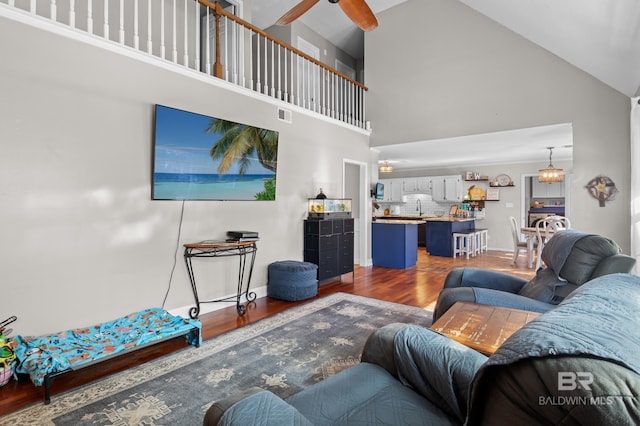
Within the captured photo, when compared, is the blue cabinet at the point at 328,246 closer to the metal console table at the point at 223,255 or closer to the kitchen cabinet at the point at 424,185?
the metal console table at the point at 223,255

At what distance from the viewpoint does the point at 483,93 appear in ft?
17.8

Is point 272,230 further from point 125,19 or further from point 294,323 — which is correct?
point 125,19

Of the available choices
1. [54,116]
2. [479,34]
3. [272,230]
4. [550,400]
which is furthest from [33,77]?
[479,34]

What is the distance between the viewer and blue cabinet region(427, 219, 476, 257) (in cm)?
798

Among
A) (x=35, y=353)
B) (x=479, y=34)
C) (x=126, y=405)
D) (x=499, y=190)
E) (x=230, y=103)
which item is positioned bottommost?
(x=126, y=405)

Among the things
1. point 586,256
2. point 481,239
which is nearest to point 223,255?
point 586,256

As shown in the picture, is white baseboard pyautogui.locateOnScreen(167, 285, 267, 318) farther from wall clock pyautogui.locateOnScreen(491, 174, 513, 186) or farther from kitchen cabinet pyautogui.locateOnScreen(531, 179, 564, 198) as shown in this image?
A: kitchen cabinet pyautogui.locateOnScreen(531, 179, 564, 198)

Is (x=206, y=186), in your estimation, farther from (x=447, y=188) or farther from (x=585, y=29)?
(x=447, y=188)

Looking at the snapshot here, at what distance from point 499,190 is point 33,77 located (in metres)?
9.78

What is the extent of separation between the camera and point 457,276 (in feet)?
9.52

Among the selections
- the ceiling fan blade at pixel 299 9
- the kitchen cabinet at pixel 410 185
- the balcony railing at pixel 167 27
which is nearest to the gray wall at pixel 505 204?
the kitchen cabinet at pixel 410 185

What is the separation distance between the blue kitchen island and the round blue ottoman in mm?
2548

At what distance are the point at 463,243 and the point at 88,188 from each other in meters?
7.68

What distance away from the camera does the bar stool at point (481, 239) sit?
8753 mm
